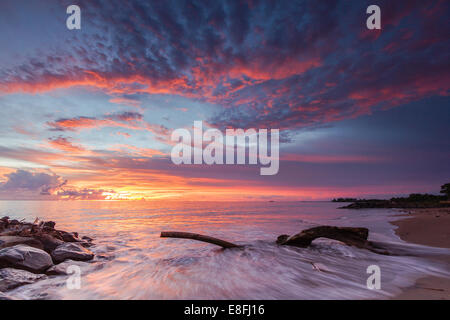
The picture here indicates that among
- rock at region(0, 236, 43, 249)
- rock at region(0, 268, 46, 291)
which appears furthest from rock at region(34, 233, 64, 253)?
rock at region(0, 268, 46, 291)

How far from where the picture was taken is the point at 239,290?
5027 mm

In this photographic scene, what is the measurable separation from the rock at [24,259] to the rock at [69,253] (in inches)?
32.3

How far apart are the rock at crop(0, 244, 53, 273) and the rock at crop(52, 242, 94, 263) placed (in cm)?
82

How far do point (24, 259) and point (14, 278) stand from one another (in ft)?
3.14

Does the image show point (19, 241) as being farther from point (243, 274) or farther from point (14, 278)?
point (243, 274)

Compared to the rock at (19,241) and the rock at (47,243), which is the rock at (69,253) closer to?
the rock at (47,243)

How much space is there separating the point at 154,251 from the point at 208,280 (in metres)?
4.86

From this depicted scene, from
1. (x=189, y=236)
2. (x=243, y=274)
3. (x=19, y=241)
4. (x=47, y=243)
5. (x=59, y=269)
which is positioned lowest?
(x=243, y=274)

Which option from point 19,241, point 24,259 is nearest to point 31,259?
point 24,259

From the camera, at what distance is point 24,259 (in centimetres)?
600
